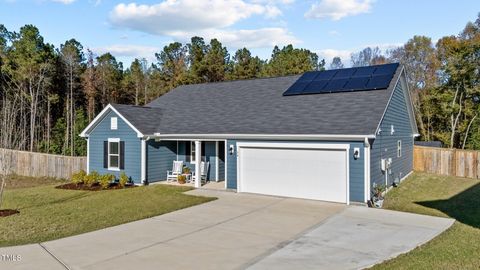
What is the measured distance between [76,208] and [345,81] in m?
11.6

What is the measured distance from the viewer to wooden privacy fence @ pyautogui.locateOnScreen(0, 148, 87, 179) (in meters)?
19.1

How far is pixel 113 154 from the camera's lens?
17.5 metres

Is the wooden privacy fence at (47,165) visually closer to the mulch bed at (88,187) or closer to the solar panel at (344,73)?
the mulch bed at (88,187)

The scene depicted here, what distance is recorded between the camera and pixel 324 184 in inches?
503

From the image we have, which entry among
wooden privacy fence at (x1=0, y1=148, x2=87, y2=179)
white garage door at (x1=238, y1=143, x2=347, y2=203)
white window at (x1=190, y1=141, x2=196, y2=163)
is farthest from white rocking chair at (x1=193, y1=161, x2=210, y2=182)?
wooden privacy fence at (x1=0, y1=148, x2=87, y2=179)

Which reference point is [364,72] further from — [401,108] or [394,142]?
[394,142]

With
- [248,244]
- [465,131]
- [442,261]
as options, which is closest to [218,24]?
[248,244]

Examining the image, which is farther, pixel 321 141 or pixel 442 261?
pixel 321 141

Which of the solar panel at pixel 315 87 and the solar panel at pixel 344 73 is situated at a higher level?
the solar panel at pixel 344 73

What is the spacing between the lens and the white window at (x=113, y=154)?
17.3m

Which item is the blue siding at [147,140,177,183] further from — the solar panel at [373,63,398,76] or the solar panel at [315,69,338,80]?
the solar panel at [373,63,398,76]

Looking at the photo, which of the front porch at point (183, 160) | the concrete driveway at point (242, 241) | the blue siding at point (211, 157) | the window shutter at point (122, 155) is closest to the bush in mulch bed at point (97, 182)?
the window shutter at point (122, 155)

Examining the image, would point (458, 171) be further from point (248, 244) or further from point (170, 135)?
point (248, 244)

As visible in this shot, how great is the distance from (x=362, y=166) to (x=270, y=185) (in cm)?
359
